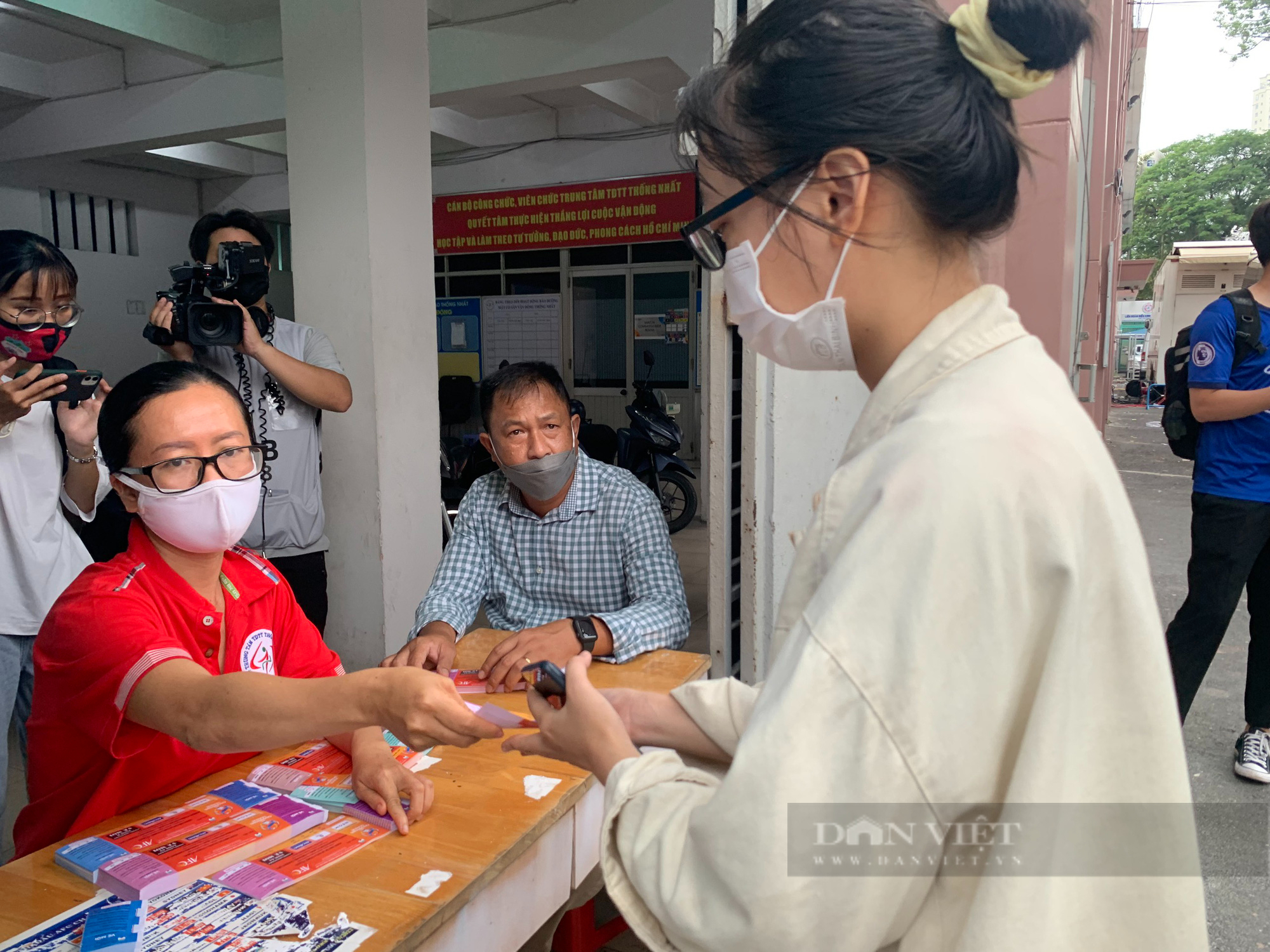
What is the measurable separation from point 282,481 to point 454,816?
1810 mm

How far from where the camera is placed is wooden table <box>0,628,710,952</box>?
3.44 ft

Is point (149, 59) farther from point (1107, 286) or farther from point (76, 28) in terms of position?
point (1107, 286)

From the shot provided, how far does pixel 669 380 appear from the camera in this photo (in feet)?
32.8

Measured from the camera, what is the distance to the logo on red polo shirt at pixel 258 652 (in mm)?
1525

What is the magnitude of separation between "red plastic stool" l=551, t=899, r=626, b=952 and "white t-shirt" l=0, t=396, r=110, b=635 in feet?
4.62

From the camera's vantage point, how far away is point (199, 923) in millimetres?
1002

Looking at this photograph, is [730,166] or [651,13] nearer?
[730,166]

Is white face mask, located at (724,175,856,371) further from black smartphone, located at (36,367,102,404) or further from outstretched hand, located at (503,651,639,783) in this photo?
black smartphone, located at (36,367,102,404)

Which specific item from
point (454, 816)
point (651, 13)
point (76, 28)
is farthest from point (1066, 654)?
point (76, 28)

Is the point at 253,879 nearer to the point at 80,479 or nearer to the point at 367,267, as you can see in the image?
the point at 80,479

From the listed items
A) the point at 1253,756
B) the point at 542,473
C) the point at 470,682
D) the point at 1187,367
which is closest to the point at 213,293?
the point at 542,473

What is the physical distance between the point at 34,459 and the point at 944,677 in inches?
94.9

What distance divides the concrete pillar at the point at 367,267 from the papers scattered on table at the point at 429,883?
8.57 ft


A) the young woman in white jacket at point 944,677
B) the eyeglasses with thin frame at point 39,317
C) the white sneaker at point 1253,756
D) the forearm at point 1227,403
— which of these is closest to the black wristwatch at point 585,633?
the young woman in white jacket at point 944,677
